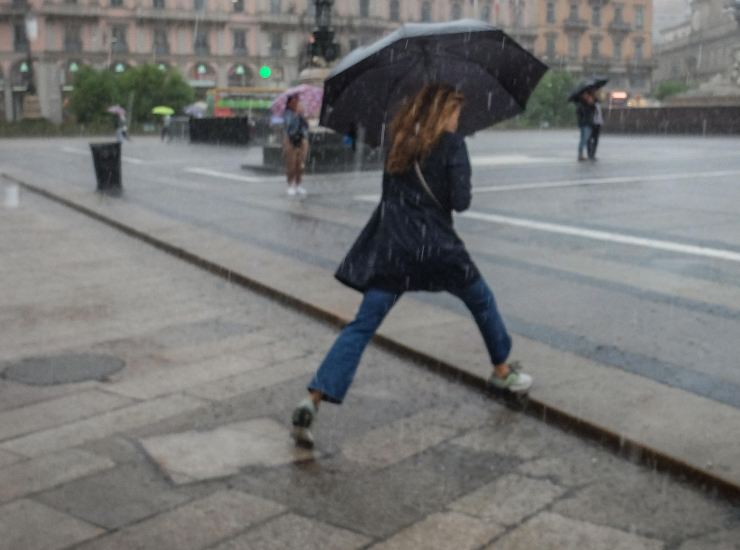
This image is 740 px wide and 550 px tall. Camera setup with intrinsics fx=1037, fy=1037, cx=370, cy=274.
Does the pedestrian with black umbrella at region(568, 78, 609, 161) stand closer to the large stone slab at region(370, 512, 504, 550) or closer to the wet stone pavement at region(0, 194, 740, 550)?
the wet stone pavement at region(0, 194, 740, 550)

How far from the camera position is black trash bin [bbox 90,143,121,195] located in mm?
16719

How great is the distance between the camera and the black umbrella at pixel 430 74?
4.66 m

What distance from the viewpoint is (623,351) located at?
5680 millimetres

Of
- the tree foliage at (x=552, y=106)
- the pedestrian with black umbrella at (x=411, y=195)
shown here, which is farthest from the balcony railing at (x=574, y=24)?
the pedestrian with black umbrella at (x=411, y=195)

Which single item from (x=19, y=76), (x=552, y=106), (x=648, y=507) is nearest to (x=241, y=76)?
(x=19, y=76)

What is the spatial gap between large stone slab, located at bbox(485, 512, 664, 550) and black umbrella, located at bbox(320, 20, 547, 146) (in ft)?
6.82

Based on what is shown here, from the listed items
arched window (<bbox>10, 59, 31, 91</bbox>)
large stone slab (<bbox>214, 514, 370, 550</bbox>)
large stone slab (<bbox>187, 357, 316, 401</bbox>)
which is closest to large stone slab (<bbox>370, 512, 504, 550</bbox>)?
large stone slab (<bbox>214, 514, 370, 550</bbox>)

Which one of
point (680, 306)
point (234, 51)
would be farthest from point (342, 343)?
point (234, 51)

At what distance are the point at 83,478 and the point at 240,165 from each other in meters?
18.9

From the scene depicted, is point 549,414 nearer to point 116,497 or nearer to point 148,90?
point 116,497

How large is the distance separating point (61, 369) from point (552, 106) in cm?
6577

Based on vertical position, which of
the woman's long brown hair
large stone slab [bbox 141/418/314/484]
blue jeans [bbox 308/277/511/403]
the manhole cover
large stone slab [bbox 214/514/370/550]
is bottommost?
the manhole cover

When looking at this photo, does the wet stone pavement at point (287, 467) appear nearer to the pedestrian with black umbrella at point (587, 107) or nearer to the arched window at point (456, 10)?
the pedestrian with black umbrella at point (587, 107)

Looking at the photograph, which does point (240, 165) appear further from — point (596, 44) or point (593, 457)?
point (596, 44)
